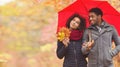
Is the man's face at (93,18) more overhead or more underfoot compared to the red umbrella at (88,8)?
more underfoot

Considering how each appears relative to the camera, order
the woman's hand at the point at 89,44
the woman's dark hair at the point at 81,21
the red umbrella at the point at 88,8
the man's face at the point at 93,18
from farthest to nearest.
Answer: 1. the red umbrella at the point at 88,8
2. the woman's dark hair at the point at 81,21
3. the man's face at the point at 93,18
4. the woman's hand at the point at 89,44

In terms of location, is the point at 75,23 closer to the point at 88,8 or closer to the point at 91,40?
the point at 91,40

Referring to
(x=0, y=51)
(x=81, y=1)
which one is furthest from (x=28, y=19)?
(x=81, y=1)

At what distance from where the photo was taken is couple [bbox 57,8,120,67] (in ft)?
18.7

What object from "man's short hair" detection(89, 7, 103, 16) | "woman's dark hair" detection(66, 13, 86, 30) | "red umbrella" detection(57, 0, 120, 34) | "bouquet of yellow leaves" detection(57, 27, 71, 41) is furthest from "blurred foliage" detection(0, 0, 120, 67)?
"bouquet of yellow leaves" detection(57, 27, 71, 41)

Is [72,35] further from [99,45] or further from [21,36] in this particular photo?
[21,36]

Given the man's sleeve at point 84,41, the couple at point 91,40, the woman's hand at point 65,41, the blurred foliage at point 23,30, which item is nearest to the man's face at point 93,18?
the couple at point 91,40

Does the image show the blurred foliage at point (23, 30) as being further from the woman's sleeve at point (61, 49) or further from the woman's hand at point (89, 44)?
the woman's hand at point (89, 44)

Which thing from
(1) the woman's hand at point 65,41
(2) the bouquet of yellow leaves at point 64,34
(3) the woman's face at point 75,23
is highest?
(3) the woman's face at point 75,23

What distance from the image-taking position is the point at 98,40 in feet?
18.8

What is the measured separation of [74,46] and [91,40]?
286 millimetres

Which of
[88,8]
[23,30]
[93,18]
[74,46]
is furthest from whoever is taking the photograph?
[23,30]

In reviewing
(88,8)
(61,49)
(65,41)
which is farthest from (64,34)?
(88,8)

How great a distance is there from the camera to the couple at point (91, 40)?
571 cm
